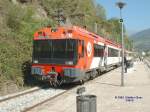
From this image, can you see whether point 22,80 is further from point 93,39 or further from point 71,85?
point 93,39

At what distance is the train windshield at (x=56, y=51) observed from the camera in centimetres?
1972

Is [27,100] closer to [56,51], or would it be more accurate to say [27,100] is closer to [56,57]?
[56,57]

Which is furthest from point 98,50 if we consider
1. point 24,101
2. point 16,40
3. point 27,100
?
point 24,101

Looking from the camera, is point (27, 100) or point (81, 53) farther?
point (81, 53)

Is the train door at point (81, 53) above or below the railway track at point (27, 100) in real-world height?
above

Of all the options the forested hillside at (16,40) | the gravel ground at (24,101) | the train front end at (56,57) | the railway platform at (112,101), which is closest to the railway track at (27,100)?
the gravel ground at (24,101)

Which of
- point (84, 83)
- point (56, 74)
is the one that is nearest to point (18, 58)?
point (56, 74)

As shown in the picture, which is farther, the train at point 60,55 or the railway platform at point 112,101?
the train at point 60,55

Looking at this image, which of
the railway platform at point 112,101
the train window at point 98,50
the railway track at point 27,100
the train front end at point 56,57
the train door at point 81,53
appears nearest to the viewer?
the railway platform at point 112,101

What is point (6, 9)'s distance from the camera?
2820 cm

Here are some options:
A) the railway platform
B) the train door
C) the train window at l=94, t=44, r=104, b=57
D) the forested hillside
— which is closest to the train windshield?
the train door

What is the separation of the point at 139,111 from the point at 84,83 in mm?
9825

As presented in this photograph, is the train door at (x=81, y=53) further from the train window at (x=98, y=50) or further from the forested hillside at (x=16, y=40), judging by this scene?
the train window at (x=98, y=50)

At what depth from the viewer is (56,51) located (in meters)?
20.2
